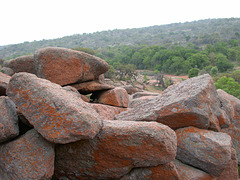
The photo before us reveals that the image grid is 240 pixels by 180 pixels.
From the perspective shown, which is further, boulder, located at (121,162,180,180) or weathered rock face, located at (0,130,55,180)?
boulder, located at (121,162,180,180)

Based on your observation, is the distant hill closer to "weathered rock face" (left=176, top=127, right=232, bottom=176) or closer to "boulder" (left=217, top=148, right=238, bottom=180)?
"weathered rock face" (left=176, top=127, right=232, bottom=176)

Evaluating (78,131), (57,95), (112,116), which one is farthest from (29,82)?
(112,116)

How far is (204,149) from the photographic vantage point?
16.7ft

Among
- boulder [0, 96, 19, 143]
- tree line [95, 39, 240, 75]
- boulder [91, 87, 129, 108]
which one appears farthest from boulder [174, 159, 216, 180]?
tree line [95, 39, 240, 75]

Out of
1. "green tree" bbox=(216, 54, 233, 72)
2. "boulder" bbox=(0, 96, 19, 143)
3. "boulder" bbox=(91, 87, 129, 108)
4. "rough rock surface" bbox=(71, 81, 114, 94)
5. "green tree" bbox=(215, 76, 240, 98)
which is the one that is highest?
"boulder" bbox=(0, 96, 19, 143)

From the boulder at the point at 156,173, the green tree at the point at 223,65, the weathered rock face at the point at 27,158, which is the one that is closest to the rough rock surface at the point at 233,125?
the boulder at the point at 156,173

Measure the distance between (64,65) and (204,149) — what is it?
5.70 meters

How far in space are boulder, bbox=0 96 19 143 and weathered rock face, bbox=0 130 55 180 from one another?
17cm

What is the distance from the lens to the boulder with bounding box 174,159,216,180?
16.3 feet

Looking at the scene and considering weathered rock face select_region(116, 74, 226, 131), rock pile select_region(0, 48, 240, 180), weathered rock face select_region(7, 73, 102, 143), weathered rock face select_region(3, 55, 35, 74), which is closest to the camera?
weathered rock face select_region(7, 73, 102, 143)

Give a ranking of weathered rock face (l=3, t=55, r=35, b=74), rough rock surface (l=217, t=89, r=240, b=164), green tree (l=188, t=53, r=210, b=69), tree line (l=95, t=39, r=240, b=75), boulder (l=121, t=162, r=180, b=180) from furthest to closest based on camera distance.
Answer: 1. green tree (l=188, t=53, r=210, b=69)
2. tree line (l=95, t=39, r=240, b=75)
3. weathered rock face (l=3, t=55, r=35, b=74)
4. rough rock surface (l=217, t=89, r=240, b=164)
5. boulder (l=121, t=162, r=180, b=180)

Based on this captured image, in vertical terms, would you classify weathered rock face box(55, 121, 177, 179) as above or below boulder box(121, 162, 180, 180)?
above

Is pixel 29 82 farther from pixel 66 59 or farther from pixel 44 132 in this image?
pixel 66 59

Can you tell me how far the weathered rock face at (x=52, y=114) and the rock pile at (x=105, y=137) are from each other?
0.7 inches
